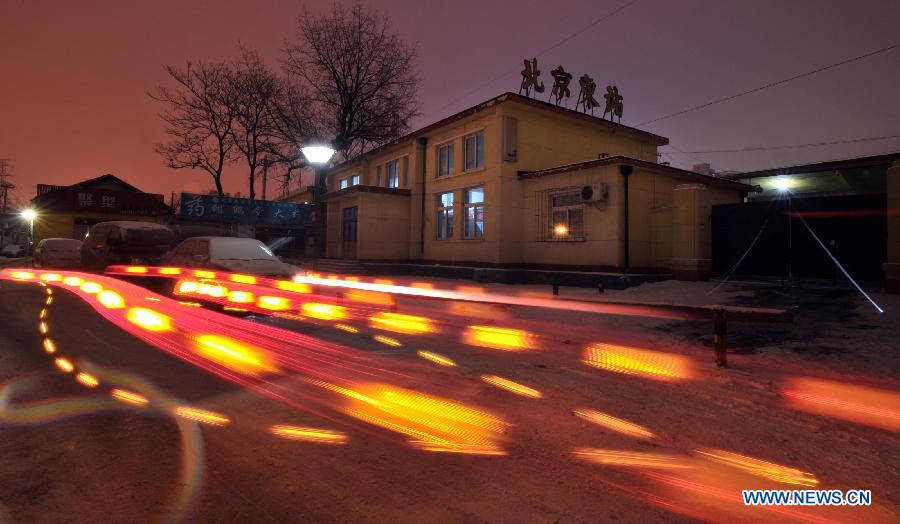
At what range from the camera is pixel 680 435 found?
4.03 metres

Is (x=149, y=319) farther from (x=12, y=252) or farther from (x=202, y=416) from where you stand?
(x=12, y=252)

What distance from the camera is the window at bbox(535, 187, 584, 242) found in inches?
675

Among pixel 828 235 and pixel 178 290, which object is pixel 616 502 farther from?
pixel 828 235

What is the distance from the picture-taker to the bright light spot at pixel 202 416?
4082mm

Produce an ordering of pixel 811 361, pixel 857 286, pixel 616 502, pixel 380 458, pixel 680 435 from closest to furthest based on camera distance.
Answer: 1. pixel 616 502
2. pixel 380 458
3. pixel 680 435
4. pixel 811 361
5. pixel 857 286

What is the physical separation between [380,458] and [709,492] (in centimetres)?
226

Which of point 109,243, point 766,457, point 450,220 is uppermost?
point 450,220

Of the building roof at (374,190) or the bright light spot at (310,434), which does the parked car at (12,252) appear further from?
the bright light spot at (310,434)

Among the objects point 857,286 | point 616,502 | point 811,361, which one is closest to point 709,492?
point 616,502

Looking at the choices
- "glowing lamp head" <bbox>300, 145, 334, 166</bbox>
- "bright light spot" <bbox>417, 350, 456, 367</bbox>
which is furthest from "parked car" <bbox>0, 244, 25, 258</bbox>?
"bright light spot" <bbox>417, 350, 456, 367</bbox>

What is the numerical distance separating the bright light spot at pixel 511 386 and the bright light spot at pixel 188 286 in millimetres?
7085

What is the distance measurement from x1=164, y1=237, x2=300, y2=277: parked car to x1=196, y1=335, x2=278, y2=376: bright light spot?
2.01 meters

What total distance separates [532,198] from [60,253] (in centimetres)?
2270

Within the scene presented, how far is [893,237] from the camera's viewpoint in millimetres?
10828
